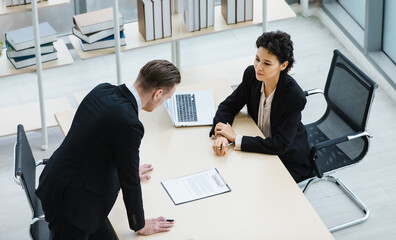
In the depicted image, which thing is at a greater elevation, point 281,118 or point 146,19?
point 146,19

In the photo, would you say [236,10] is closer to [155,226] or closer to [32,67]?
[32,67]

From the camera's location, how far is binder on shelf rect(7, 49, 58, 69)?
4.67 metres

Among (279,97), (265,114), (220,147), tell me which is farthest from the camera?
(265,114)

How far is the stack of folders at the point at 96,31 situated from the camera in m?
4.66

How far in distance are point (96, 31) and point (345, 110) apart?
1678mm

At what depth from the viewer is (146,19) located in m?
4.69

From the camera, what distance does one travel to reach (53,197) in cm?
311

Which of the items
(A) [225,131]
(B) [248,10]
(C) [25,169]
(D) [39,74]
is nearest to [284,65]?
(A) [225,131]

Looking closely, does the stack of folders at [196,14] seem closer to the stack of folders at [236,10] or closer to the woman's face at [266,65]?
the stack of folders at [236,10]

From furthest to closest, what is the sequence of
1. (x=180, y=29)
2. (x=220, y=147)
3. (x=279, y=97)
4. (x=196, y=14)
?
1. (x=180, y=29)
2. (x=196, y=14)
3. (x=279, y=97)
4. (x=220, y=147)

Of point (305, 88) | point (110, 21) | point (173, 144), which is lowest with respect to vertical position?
point (305, 88)

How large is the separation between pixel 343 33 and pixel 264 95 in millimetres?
2334

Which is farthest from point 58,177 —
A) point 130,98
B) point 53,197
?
point 130,98

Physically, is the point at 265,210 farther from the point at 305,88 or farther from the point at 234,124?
the point at 305,88
